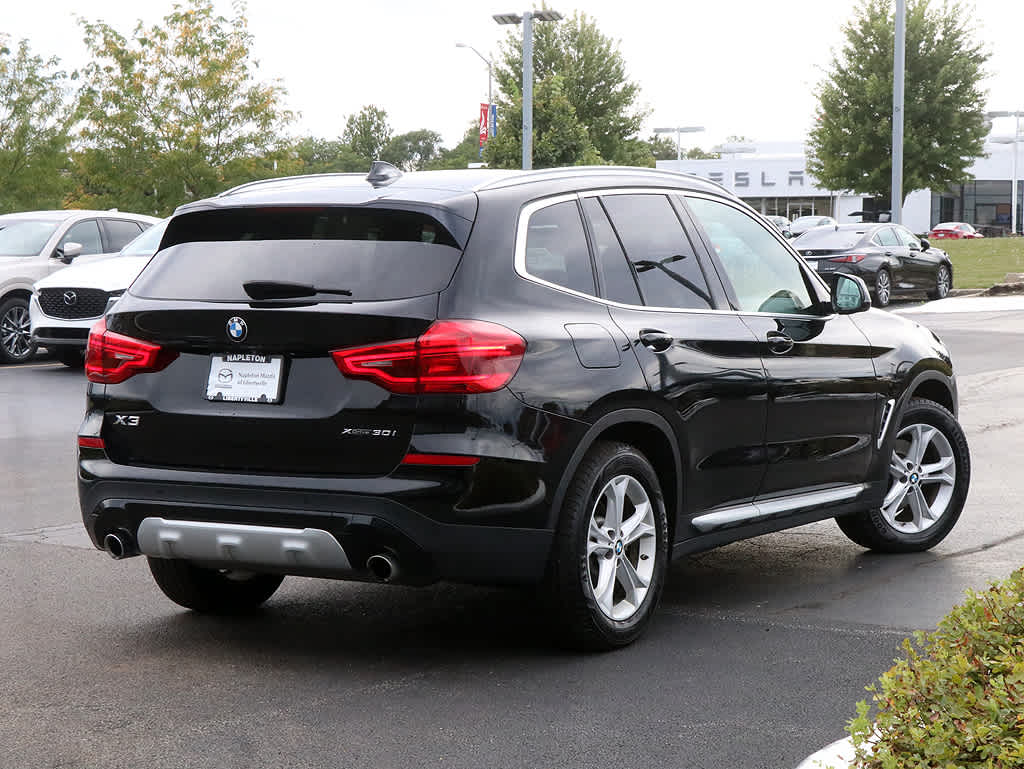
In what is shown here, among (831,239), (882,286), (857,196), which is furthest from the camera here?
(857,196)

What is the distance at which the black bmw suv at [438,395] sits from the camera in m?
4.99

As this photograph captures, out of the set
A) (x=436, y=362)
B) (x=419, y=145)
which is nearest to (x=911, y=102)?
(x=436, y=362)

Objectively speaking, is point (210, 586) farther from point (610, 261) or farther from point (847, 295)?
point (847, 295)

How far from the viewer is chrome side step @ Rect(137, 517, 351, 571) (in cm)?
498

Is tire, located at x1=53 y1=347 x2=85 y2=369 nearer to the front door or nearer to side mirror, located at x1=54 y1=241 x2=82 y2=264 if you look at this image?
side mirror, located at x1=54 y1=241 x2=82 y2=264

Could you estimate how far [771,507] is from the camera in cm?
629

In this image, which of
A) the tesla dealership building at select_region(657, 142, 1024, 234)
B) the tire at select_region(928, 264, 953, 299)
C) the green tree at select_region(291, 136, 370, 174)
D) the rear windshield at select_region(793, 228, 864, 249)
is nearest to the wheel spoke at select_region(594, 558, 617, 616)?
the rear windshield at select_region(793, 228, 864, 249)

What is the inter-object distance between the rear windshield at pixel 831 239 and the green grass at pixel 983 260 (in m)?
5.24

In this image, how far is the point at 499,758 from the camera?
14.2ft

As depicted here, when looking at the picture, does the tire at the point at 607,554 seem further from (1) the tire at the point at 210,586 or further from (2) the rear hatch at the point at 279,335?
(1) the tire at the point at 210,586

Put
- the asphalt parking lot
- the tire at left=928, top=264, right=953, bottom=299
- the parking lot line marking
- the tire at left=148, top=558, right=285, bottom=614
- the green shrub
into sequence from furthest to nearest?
the tire at left=928, top=264, right=953, bottom=299 → the parking lot line marking → the tire at left=148, top=558, right=285, bottom=614 → the asphalt parking lot → the green shrub

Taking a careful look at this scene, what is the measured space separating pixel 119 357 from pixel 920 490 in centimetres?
394

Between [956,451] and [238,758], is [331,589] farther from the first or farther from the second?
[956,451]

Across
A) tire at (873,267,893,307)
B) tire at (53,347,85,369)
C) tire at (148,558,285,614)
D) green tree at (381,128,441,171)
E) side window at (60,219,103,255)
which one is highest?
green tree at (381,128,441,171)
